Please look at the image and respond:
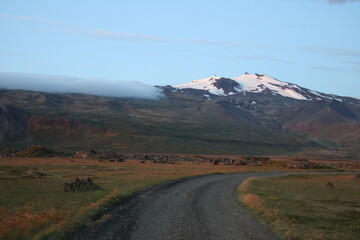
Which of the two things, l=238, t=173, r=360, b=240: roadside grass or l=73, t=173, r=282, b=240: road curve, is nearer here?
l=73, t=173, r=282, b=240: road curve

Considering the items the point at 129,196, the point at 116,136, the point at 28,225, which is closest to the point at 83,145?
the point at 116,136

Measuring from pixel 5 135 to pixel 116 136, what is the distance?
43997 millimetres

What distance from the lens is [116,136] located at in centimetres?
19250

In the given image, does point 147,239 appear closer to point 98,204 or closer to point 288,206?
point 98,204

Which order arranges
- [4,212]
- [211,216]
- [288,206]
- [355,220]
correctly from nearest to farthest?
1. [4,212]
2. [211,216]
3. [355,220]
4. [288,206]

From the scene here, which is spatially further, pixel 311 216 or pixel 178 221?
pixel 311 216

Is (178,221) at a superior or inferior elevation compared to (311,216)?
inferior

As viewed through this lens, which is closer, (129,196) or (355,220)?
(355,220)

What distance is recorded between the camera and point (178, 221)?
66.6ft

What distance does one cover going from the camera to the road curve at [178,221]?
17.1 meters

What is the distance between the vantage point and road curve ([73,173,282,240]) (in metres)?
17.1

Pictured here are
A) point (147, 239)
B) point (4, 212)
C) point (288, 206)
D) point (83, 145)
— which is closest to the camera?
point (147, 239)

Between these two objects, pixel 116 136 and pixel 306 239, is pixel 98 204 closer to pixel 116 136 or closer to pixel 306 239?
pixel 306 239

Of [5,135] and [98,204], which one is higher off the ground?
[98,204]
